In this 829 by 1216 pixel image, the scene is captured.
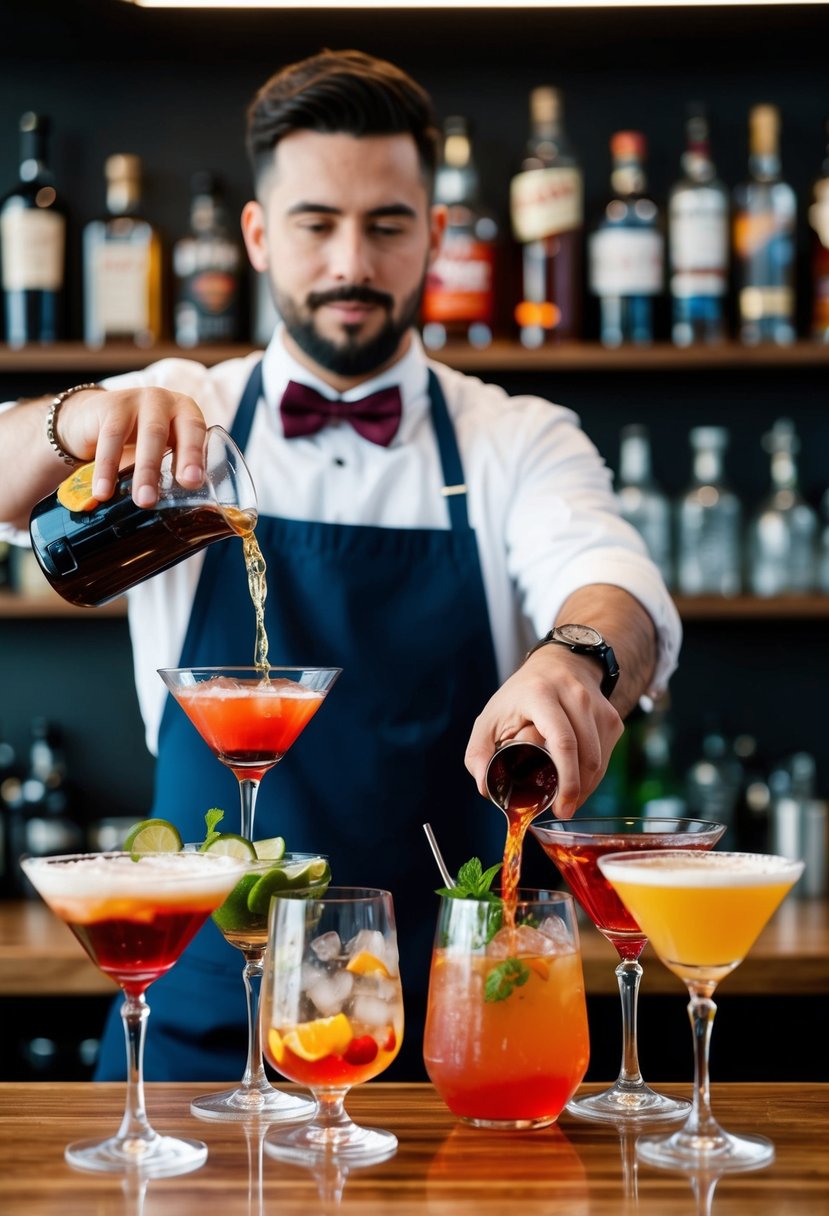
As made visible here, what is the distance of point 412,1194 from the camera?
0.99 meters

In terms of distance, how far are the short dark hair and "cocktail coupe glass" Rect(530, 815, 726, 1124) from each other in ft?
3.74

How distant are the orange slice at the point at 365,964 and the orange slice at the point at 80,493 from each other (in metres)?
0.58

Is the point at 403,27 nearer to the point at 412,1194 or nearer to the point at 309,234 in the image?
the point at 309,234

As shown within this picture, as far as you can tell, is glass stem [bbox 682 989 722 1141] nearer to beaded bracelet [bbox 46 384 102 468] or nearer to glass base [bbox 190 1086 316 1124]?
glass base [bbox 190 1086 316 1124]

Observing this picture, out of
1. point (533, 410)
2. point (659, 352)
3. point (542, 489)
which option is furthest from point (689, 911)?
point (659, 352)

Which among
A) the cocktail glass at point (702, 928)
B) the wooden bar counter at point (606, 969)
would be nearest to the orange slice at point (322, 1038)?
the cocktail glass at point (702, 928)

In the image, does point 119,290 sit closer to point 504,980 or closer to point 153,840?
point 153,840

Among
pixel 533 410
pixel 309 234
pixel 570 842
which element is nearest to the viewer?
pixel 570 842

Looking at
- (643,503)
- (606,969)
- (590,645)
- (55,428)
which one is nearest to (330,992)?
(590,645)

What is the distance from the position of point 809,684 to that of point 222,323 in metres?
1.45

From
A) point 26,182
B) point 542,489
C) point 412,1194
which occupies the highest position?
point 26,182

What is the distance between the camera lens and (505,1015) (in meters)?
1.12

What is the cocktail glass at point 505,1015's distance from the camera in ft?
3.67

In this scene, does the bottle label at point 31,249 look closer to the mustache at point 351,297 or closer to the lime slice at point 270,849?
the mustache at point 351,297
